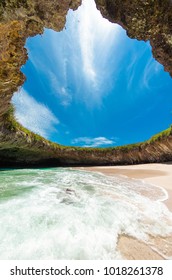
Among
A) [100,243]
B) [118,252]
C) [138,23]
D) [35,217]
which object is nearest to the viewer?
[118,252]

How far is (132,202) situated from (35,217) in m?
3.38

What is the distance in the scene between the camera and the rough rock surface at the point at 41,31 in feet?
21.5

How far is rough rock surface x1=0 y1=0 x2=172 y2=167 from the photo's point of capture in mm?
6559

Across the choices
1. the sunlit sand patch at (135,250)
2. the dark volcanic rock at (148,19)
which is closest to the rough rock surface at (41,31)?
the dark volcanic rock at (148,19)

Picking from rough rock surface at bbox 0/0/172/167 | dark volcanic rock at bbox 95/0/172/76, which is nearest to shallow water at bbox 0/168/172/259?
rough rock surface at bbox 0/0/172/167

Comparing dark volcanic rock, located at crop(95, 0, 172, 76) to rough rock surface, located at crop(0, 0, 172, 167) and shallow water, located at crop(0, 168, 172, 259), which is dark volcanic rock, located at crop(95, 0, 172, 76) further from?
shallow water, located at crop(0, 168, 172, 259)

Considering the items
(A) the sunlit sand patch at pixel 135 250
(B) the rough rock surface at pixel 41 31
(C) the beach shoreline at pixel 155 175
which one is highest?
(B) the rough rock surface at pixel 41 31

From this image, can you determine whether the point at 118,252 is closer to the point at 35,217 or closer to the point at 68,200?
the point at 35,217

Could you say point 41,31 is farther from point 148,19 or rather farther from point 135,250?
point 135,250

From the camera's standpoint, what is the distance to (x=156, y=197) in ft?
25.3

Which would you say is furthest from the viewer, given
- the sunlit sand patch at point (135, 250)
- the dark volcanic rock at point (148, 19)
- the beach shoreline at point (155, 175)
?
the dark volcanic rock at point (148, 19)

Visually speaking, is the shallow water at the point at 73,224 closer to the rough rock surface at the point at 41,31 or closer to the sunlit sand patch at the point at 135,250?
the sunlit sand patch at the point at 135,250
